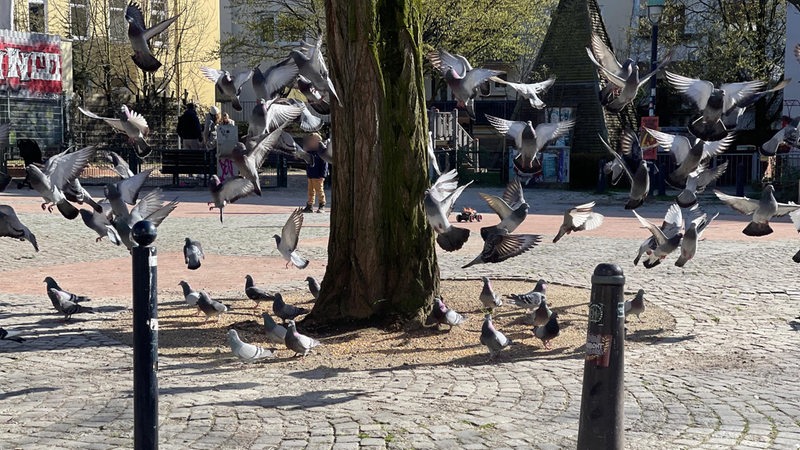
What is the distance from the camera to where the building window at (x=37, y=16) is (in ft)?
134

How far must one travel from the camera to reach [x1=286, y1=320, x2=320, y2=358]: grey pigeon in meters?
7.96

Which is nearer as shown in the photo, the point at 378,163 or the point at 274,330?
the point at 274,330

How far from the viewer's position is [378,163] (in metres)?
8.99

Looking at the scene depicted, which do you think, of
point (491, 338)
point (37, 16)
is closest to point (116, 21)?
point (37, 16)

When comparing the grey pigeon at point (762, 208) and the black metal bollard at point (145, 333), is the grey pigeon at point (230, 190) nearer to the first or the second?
the grey pigeon at point (762, 208)

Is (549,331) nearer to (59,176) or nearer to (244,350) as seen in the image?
(244,350)

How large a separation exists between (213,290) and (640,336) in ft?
16.8

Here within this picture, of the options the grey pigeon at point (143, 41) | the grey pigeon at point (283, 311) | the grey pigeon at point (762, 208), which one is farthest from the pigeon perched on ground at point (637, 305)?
the grey pigeon at point (143, 41)

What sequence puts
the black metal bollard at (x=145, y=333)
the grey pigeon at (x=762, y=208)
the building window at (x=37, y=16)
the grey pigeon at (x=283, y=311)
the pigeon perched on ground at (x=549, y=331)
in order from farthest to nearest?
1. the building window at (x=37, y=16)
2. the grey pigeon at (x=762, y=208)
3. the grey pigeon at (x=283, y=311)
4. the pigeon perched on ground at (x=549, y=331)
5. the black metal bollard at (x=145, y=333)

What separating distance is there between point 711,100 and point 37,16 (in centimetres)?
3656

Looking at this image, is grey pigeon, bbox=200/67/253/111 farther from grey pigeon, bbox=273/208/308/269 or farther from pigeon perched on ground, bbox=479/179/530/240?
pigeon perched on ground, bbox=479/179/530/240

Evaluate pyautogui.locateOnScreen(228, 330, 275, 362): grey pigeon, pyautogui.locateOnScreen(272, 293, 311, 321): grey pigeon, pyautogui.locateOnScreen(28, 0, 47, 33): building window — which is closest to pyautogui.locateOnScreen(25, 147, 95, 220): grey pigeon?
pyautogui.locateOnScreen(272, 293, 311, 321): grey pigeon

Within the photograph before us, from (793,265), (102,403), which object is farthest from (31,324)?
(793,265)

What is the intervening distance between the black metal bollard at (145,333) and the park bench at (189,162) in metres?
24.8
